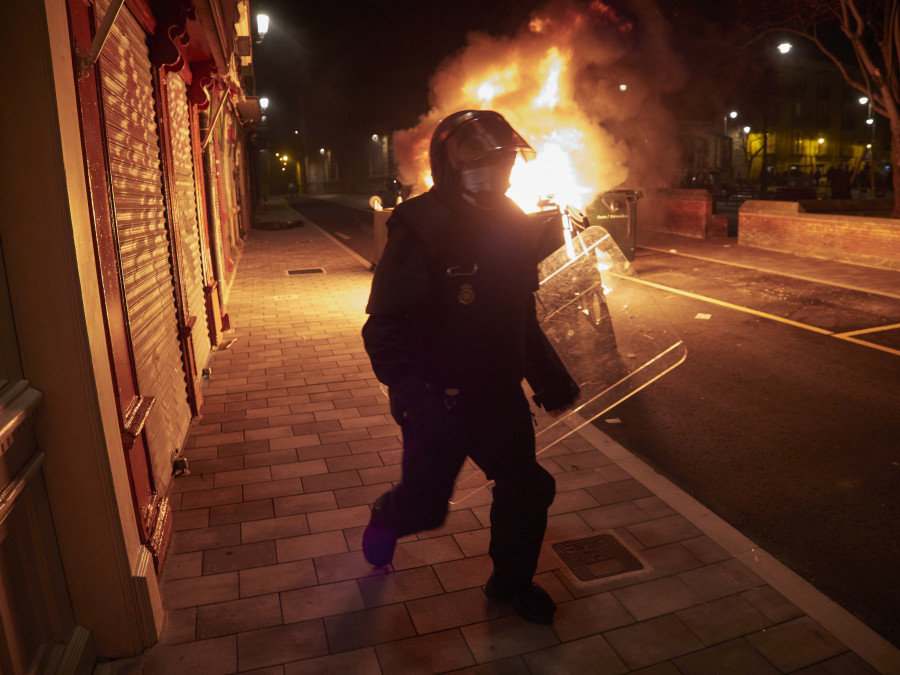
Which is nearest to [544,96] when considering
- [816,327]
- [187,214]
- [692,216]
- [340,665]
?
[816,327]

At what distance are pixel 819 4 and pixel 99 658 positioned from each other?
1818 centimetres

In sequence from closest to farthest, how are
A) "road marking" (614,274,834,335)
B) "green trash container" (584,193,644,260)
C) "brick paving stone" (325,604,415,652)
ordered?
"brick paving stone" (325,604,415,652), "road marking" (614,274,834,335), "green trash container" (584,193,644,260)

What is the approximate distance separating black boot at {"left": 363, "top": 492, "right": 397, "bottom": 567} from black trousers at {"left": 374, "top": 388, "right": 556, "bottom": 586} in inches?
5.6

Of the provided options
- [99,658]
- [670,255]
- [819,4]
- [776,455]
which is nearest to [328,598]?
[99,658]

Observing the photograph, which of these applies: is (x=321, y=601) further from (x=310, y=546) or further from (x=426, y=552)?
(x=426, y=552)

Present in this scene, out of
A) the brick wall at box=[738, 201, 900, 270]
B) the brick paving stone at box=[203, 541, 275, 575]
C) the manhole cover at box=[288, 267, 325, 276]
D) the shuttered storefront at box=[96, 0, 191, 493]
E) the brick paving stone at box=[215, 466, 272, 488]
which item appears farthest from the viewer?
the manhole cover at box=[288, 267, 325, 276]

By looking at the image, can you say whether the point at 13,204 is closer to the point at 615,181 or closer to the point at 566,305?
the point at 566,305

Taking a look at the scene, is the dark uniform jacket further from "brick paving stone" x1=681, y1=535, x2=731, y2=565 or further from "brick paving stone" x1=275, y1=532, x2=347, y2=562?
"brick paving stone" x1=681, y1=535, x2=731, y2=565

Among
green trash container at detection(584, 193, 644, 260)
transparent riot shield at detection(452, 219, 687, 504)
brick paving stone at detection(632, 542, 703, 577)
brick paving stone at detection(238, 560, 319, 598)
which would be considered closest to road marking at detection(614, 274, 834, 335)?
green trash container at detection(584, 193, 644, 260)

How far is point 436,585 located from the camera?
3221 millimetres

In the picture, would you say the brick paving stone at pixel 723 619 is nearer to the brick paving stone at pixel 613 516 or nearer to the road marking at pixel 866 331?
the brick paving stone at pixel 613 516

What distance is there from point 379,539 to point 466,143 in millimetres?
1823

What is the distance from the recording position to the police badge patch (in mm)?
2576

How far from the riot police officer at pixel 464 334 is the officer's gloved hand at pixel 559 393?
227 mm
